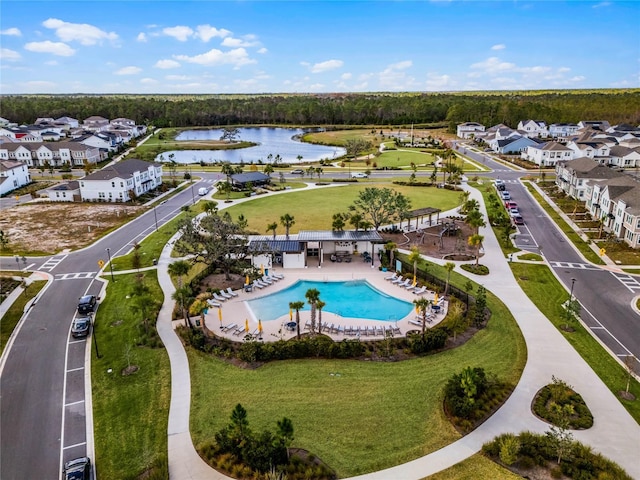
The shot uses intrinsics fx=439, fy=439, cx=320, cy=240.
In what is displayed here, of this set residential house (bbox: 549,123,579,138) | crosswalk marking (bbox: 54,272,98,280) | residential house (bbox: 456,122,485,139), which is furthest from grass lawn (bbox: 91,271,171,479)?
residential house (bbox: 549,123,579,138)

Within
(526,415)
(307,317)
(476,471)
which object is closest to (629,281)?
(526,415)

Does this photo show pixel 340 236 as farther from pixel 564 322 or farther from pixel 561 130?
pixel 561 130

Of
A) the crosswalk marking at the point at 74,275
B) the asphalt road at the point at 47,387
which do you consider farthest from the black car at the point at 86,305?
the crosswalk marking at the point at 74,275

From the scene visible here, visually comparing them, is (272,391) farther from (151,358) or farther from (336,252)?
(336,252)

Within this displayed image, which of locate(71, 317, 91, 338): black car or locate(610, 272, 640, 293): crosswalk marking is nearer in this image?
locate(71, 317, 91, 338): black car

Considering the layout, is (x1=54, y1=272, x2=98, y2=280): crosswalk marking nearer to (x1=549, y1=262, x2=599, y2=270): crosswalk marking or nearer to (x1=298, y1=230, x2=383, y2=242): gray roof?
(x1=298, y1=230, x2=383, y2=242): gray roof

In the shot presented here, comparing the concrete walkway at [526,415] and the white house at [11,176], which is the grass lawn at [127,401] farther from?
the white house at [11,176]

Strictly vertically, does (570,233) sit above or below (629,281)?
above

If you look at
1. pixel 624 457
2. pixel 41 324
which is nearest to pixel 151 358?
pixel 41 324
